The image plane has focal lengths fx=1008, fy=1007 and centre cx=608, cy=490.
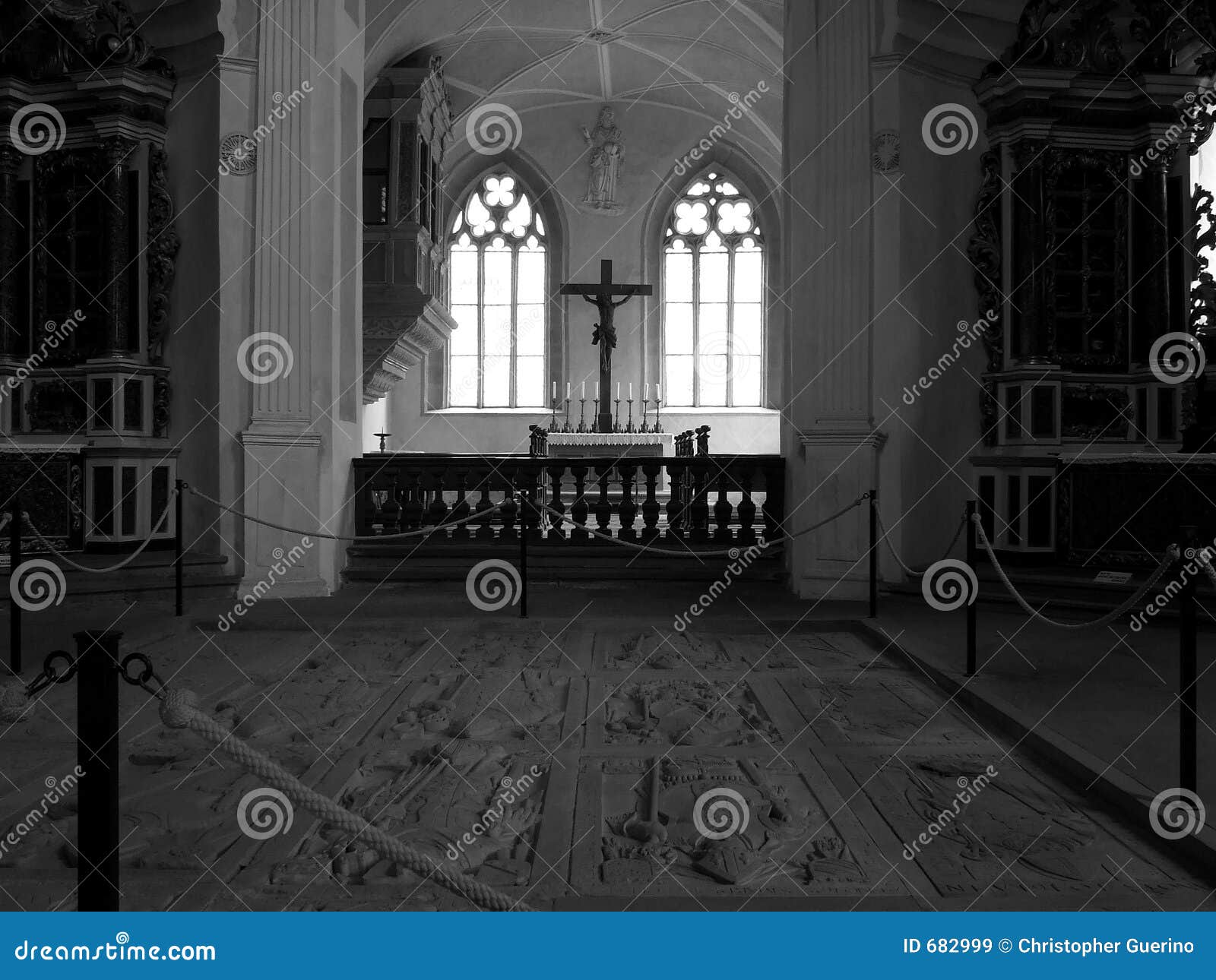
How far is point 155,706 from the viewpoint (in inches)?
203

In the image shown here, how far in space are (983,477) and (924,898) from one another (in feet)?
21.8

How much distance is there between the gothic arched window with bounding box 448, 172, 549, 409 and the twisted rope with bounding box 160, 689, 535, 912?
18.2 meters

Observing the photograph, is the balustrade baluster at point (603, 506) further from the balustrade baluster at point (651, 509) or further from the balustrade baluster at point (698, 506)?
the balustrade baluster at point (698, 506)

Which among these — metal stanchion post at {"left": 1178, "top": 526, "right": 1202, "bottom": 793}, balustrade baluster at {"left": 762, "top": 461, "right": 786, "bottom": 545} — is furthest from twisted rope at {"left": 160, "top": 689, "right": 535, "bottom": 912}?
balustrade baluster at {"left": 762, "top": 461, "right": 786, "bottom": 545}

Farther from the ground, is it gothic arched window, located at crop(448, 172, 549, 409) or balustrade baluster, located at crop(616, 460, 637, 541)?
gothic arched window, located at crop(448, 172, 549, 409)

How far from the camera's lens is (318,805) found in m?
2.54

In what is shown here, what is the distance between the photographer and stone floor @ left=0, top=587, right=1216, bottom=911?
9.97 feet

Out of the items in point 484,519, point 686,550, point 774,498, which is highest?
point 774,498

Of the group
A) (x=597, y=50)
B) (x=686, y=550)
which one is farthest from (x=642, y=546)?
(x=597, y=50)

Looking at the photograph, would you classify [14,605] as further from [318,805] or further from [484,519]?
[484,519]

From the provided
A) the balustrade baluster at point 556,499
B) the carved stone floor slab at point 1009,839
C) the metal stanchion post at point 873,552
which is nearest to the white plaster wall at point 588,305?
the balustrade baluster at point 556,499

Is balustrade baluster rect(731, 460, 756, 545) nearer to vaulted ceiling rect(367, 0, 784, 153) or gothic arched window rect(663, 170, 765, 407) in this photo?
vaulted ceiling rect(367, 0, 784, 153)

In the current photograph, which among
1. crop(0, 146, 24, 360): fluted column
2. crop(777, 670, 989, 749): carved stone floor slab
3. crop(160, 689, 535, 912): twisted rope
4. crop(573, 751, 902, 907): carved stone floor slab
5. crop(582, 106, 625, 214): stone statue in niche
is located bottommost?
crop(573, 751, 902, 907): carved stone floor slab

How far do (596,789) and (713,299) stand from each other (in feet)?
58.2
